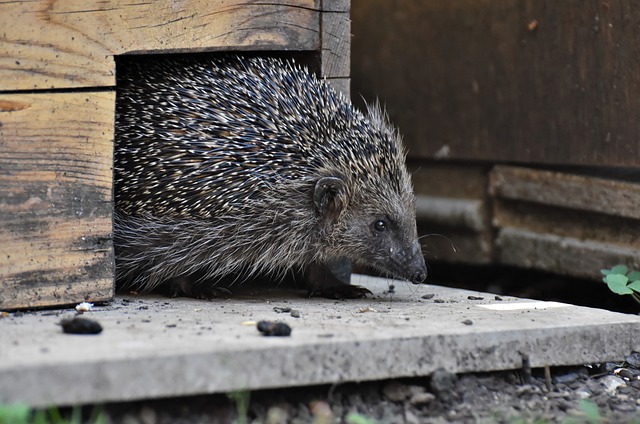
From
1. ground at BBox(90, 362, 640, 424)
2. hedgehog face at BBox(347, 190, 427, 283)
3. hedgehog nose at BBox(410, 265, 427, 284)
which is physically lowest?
ground at BBox(90, 362, 640, 424)

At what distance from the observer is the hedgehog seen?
5.99 m

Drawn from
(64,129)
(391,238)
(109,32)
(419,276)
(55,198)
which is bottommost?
(419,276)

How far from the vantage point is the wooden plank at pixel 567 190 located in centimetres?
715

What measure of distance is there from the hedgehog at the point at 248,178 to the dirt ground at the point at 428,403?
1405 millimetres

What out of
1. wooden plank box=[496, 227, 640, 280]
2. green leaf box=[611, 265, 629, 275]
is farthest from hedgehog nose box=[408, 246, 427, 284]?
wooden plank box=[496, 227, 640, 280]

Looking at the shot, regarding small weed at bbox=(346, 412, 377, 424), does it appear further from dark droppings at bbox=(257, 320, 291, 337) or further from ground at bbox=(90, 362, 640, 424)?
dark droppings at bbox=(257, 320, 291, 337)

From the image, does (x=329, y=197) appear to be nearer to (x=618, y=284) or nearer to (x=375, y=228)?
(x=375, y=228)

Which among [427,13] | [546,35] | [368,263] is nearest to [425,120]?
[427,13]

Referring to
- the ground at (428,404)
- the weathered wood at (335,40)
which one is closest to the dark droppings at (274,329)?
the ground at (428,404)

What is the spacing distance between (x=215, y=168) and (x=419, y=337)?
1898mm

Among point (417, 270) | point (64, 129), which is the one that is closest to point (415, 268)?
point (417, 270)

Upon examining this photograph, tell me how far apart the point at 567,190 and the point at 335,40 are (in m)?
2.43

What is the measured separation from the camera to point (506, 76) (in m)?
8.09

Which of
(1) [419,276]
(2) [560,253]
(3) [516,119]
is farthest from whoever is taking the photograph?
(3) [516,119]
